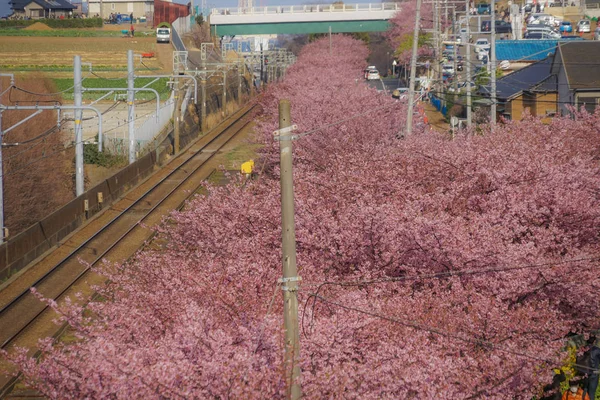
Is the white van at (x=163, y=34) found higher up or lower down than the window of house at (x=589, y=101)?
higher up

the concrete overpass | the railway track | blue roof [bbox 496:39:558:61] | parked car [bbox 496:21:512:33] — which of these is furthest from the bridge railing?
the railway track


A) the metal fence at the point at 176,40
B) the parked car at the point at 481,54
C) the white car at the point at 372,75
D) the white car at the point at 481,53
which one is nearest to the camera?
the parked car at the point at 481,54

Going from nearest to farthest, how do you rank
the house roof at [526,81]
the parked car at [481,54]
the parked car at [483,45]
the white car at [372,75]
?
the house roof at [526,81] → the parked car at [481,54] → the parked car at [483,45] → the white car at [372,75]

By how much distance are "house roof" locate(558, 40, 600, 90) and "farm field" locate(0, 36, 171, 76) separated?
132 feet

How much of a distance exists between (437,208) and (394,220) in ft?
6.89

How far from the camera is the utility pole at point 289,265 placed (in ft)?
24.6

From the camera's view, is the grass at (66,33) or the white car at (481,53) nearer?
the white car at (481,53)

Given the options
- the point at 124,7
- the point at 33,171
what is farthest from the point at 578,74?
the point at 124,7

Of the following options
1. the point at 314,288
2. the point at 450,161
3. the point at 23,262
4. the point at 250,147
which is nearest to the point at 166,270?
the point at 314,288

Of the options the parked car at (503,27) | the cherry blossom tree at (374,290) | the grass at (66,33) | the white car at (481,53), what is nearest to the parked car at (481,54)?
the white car at (481,53)

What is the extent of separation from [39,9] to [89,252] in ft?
232

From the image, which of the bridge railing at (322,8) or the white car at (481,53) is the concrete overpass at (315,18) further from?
the white car at (481,53)

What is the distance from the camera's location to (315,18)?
74.4 m

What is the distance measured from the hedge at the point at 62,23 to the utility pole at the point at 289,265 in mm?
72548
